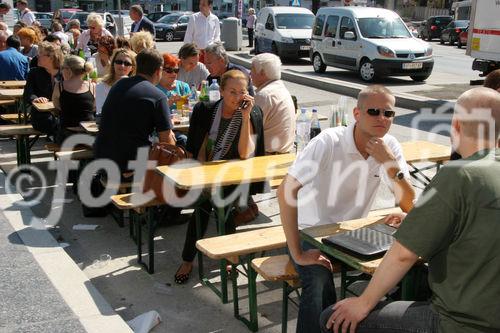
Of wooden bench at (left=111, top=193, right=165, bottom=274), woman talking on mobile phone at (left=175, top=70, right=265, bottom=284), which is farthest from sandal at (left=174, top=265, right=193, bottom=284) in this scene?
wooden bench at (left=111, top=193, right=165, bottom=274)

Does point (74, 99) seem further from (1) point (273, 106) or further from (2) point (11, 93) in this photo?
(2) point (11, 93)

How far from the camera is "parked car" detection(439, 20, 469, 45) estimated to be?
31.1 m

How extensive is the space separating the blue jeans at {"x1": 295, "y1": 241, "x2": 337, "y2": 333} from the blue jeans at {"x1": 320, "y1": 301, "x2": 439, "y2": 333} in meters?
0.43

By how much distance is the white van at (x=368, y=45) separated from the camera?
15141 millimetres

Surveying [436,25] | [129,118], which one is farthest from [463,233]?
[436,25]

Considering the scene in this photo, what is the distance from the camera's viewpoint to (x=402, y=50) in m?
Result: 15.1

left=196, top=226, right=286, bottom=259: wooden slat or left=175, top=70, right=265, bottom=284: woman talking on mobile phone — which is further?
left=175, top=70, right=265, bottom=284: woman talking on mobile phone

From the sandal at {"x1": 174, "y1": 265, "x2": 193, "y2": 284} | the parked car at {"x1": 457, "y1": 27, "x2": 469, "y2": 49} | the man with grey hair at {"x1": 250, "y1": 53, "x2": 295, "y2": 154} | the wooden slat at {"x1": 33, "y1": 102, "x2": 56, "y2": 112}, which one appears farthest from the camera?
→ the parked car at {"x1": 457, "y1": 27, "x2": 469, "y2": 49}

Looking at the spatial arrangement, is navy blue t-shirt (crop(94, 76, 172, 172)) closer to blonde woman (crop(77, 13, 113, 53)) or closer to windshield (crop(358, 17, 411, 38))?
blonde woman (crop(77, 13, 113, 53))

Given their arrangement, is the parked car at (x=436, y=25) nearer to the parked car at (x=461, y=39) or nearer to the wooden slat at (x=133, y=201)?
the parked car at (x=461, y=39)

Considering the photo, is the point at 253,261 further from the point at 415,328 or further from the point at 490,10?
the point at 490,10

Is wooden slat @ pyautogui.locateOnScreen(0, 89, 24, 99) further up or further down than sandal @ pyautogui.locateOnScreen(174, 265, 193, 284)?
further up

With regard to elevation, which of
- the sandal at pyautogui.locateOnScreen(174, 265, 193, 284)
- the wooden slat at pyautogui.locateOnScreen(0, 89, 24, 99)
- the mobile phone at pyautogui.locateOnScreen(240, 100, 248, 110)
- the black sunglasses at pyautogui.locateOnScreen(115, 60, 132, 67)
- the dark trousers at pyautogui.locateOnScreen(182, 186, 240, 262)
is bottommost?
the sandal at pyautogui.locateOnScreen(174, 265, 193, 284)

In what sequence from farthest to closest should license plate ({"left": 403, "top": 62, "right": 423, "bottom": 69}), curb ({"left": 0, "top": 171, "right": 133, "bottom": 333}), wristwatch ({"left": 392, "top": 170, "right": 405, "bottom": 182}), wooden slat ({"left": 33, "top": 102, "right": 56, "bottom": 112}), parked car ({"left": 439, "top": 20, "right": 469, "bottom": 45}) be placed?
1. parked car ({"left": 439, "top": 20, "right": 469, "bottom": 45})
2. license plate ({"left": 403, "top": 62, "right": 423, "bottom": 69})
3. wooden slat ({"left": 33, "top": 102, "right": 56, "bottom": 112})
4. curb ({"left": 0, "top": 171, "right": 133, "bottom": 333})
5. wristwatch ({"left": 392, "top": 170, "right": 405, "bottom": 182})
